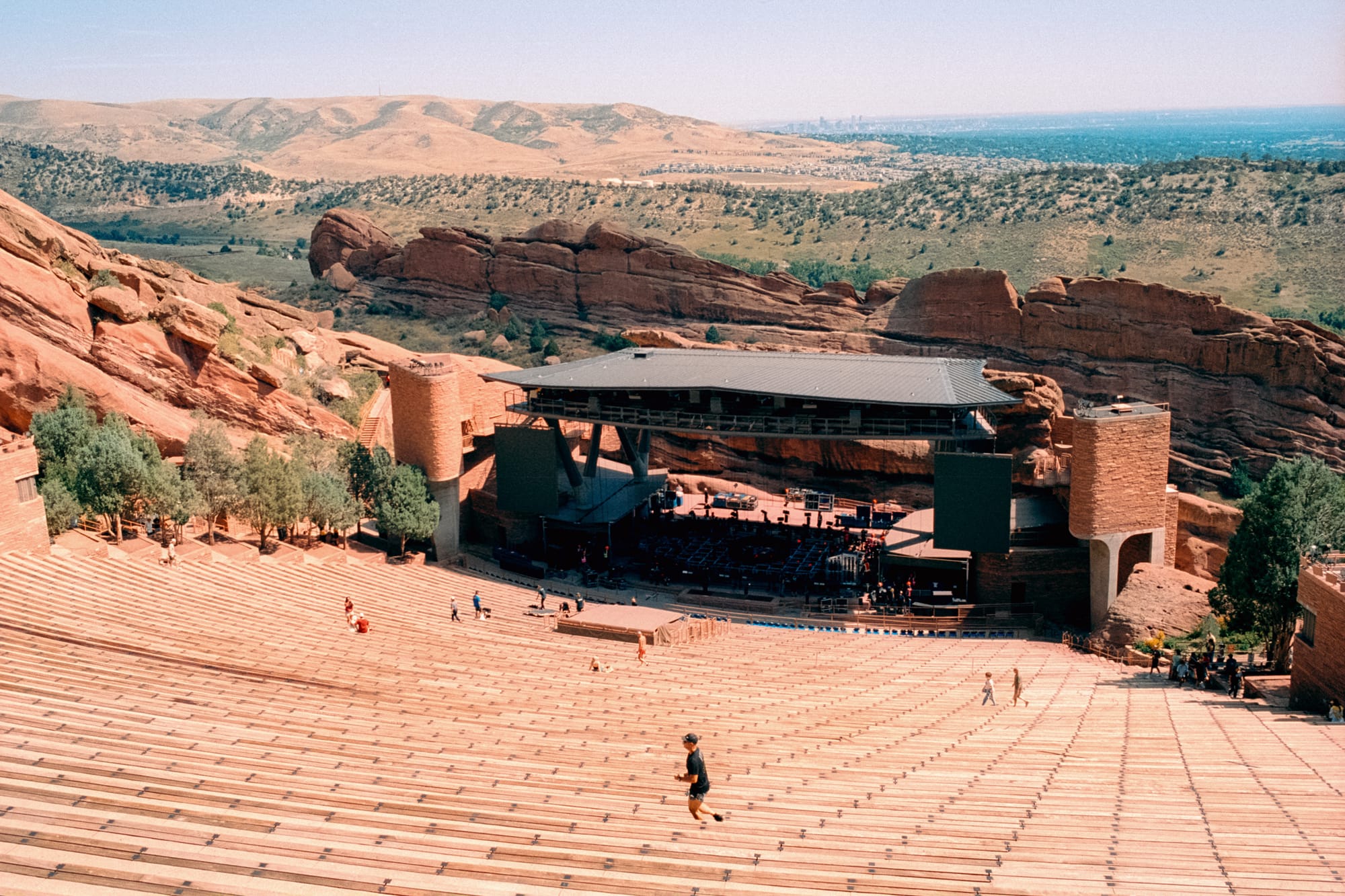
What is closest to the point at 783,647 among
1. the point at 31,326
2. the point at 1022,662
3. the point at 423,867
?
the point at 1022,662

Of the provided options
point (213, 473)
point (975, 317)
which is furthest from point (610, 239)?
point (213, 473)

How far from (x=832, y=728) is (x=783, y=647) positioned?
33.8 ft

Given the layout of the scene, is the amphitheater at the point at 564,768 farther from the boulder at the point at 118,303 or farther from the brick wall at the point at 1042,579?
the boulder at the point at 118,303

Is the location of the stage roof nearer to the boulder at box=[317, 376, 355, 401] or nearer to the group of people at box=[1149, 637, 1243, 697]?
the group of people at box=[1149, 637, 1243, 697]

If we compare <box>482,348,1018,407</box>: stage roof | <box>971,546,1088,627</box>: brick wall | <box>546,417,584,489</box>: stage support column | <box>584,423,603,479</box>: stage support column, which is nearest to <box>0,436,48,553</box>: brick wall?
<box>482,348,1018,407</box>: stage roof

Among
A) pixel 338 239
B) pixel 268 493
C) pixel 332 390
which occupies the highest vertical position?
pixel 338 239

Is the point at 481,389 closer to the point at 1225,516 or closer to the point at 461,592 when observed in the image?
the point at 461,592

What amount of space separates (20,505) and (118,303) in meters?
13.6

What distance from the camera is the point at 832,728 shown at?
2017 centimetres

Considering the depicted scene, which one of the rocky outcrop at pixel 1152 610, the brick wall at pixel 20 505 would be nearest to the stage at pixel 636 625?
the rocky outcrop at pixel 1152 610

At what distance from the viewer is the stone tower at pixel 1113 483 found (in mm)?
34469

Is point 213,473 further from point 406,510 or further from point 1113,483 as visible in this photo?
point 1113,483

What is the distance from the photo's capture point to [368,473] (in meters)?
38.1

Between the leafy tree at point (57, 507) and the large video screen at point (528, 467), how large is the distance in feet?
44.3
